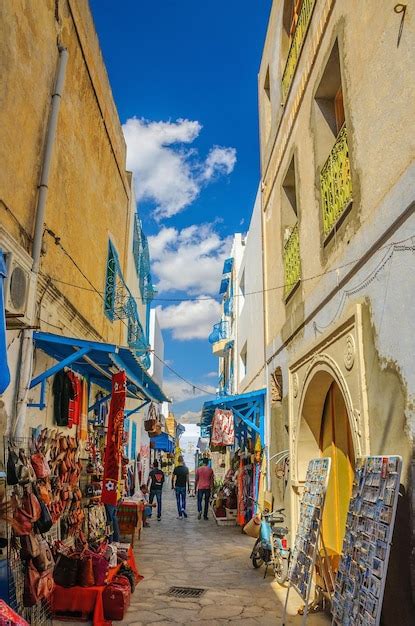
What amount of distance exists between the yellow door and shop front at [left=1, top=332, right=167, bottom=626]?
2.67m

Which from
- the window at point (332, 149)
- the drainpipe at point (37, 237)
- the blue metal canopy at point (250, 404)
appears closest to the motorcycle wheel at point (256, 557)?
the blue metal canopy at point (250, 404)

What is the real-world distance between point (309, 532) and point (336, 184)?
153 inches

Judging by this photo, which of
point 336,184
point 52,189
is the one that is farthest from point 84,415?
point 336,184

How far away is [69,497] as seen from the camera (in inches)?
290

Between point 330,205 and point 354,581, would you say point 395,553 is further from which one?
point 330,205

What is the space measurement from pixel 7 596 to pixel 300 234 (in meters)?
5.74

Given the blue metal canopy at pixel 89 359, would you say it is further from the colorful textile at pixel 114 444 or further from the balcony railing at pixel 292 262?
the balcony railing at pixel 292 262

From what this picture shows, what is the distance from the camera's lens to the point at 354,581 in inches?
154

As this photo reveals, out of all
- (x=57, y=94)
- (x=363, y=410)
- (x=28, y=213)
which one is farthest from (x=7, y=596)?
(x=57, y=94)

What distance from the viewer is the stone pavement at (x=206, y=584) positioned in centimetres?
592

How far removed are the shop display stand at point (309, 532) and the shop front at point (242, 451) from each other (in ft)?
15.8

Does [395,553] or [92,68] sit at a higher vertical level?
[92,68]

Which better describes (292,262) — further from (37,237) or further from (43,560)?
(43,560)

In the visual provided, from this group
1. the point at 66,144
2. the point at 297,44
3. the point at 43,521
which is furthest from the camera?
the point at 297,44
